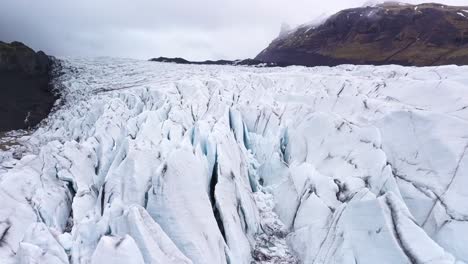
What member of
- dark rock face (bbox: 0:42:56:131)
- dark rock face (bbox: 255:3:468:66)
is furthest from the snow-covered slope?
dark rock face (bbox: 255:3:468:66)

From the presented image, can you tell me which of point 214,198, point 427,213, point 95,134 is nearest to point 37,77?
point 95,134

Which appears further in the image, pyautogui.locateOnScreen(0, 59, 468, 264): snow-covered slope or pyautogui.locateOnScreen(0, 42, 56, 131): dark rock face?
pyautogui.locateOnScreen(0, 42, 56, 131): dark rock face

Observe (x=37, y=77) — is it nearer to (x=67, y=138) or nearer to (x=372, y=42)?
(x=67, y=138)

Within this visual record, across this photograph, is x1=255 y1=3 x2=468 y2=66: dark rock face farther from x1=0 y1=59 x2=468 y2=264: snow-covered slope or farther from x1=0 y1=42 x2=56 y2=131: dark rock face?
x1=0 y1=59 x2=468 y2=264: snow-covered slope

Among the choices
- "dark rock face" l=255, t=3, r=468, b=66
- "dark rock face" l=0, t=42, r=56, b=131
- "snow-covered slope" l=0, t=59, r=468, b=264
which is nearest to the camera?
"snow-covered slope" l=0, t=59, r=468, b=264

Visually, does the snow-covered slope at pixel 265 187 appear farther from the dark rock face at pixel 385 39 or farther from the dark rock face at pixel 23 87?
the dark rock face at pixel 385 39

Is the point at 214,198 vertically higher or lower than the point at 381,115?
lower
